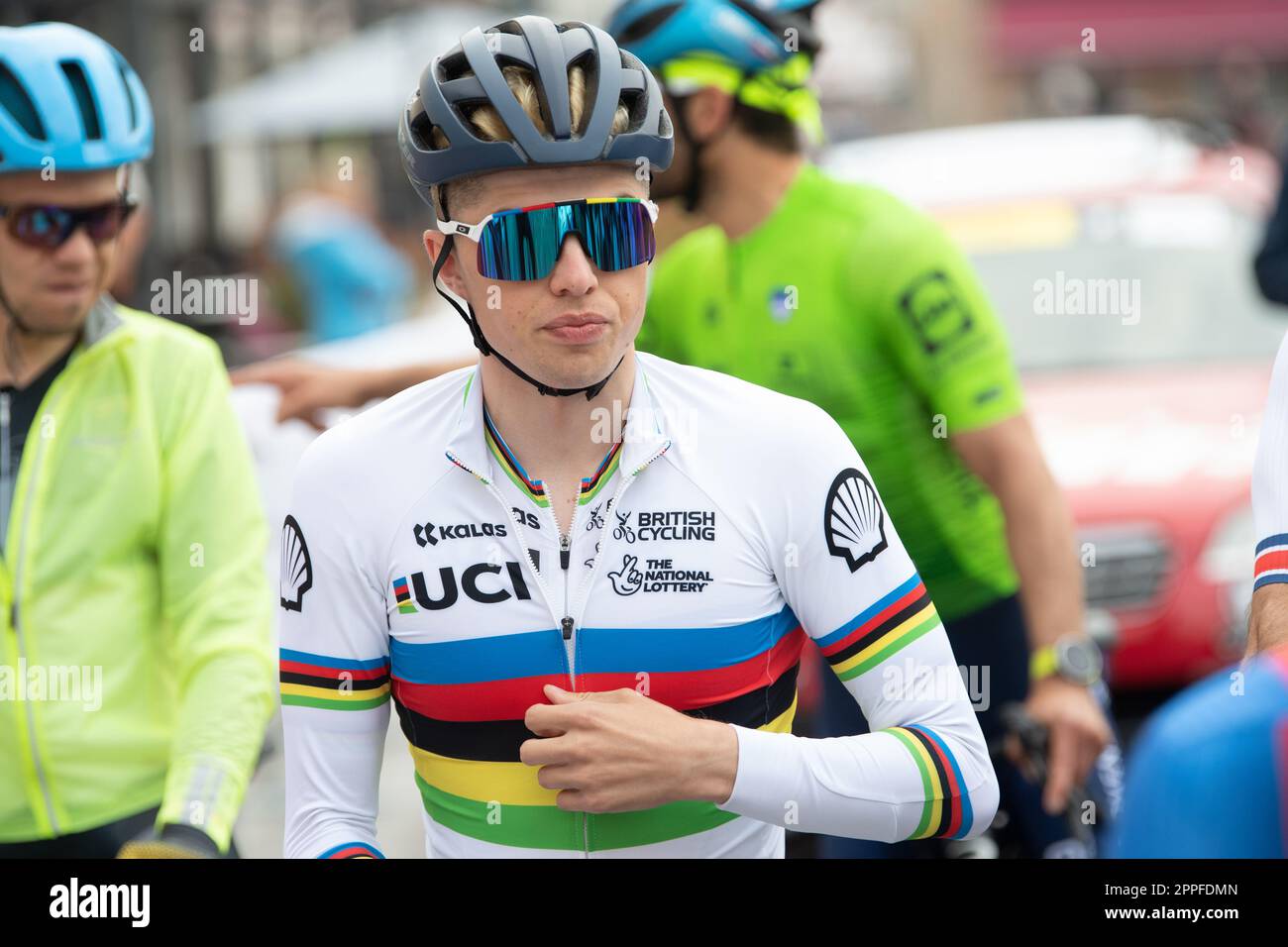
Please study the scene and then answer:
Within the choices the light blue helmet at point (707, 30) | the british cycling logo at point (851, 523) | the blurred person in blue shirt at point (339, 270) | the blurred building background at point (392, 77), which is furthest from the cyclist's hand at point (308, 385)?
the blurred person in blue shirt at point (339, 270)

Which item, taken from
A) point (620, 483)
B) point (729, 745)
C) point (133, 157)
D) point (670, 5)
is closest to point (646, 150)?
point (620, 483)

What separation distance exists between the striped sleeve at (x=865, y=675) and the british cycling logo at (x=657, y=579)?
4.8 inches

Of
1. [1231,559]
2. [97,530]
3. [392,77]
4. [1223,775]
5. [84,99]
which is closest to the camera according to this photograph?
[1223,775]

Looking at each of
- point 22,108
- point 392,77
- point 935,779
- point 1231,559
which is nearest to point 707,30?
point 22,108

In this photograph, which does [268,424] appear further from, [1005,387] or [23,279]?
[1005,387]

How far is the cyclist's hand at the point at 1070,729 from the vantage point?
3.51 meters

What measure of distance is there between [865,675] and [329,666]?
0.79 m

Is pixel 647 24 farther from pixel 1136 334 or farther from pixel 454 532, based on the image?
pixel 1136 334

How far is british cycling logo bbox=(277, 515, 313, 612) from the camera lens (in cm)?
252

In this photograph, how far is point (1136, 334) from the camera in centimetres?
702

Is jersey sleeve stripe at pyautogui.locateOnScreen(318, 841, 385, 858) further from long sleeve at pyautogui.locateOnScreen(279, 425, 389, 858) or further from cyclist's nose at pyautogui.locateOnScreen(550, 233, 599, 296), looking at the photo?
cyclist's nose at pyautogui.locateOnScreen(550, 233, 599, 296)

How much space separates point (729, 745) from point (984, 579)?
70.7 inches

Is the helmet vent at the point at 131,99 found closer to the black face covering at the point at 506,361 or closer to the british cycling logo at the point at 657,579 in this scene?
the black face covering at the point at 506,361

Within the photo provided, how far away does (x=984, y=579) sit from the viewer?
13.2 ft
